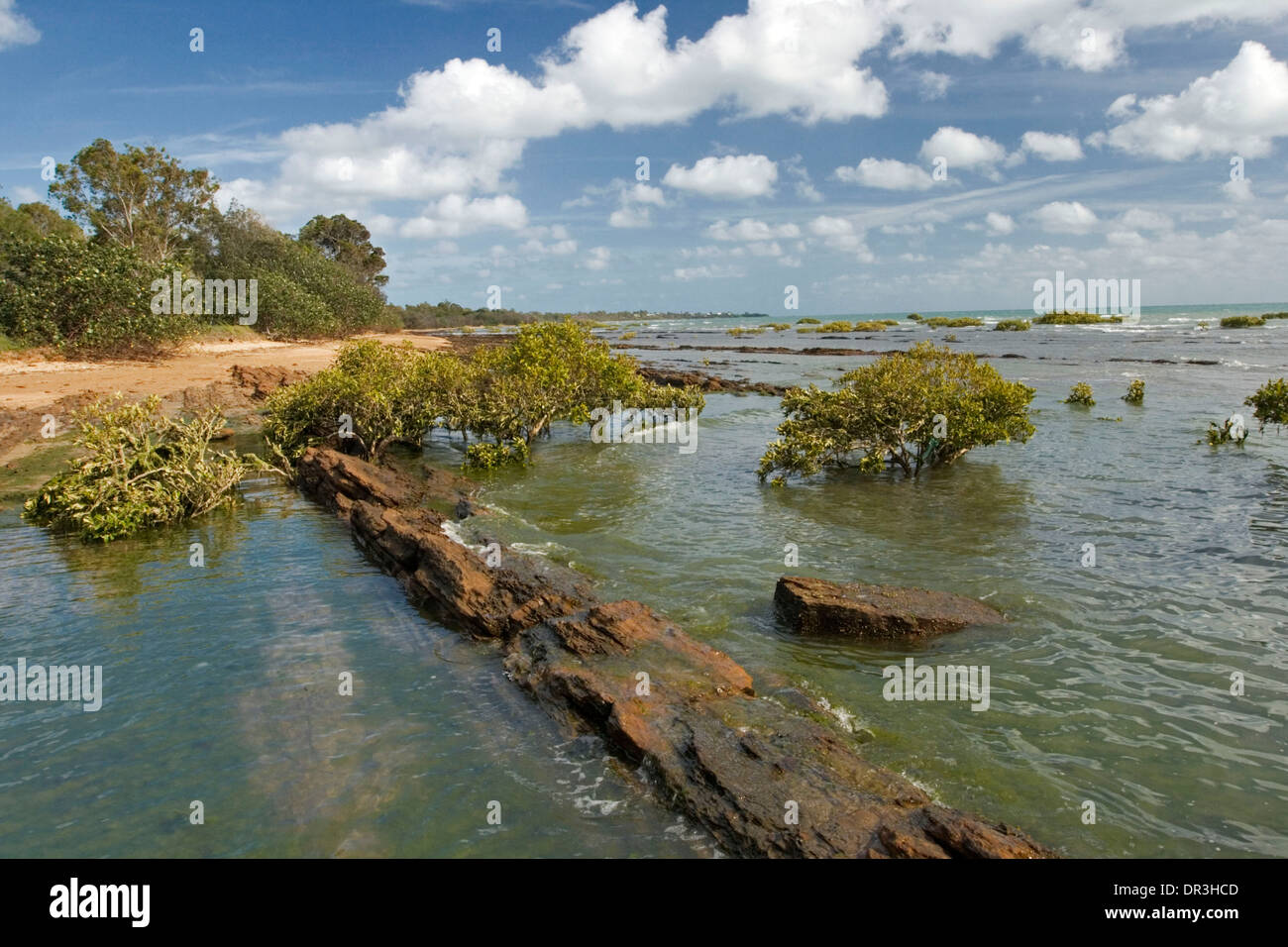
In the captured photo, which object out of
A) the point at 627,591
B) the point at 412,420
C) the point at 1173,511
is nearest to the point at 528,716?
the point at 627,591

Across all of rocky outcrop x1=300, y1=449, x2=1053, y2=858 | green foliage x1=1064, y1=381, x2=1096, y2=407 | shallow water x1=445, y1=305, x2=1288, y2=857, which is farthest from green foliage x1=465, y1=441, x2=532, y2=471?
green foliage x1=1064, y1=381, x2=1096, y2=407

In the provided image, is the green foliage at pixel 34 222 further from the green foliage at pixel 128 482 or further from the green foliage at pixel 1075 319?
the green foliage at pixel 1075 319

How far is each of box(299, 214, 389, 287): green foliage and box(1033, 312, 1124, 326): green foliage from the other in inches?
4429

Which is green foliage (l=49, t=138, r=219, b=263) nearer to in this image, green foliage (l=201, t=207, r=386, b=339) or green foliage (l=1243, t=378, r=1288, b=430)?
green foliage (l=201, t=207, r=386, b=339)

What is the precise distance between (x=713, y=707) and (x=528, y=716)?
2146 mm

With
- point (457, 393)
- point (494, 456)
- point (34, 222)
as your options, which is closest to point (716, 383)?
point (457, 393)

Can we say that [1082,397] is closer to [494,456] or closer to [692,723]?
[494,456]

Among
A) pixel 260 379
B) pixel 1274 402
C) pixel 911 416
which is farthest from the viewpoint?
pixel 260 379

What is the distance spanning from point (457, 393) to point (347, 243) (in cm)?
9609

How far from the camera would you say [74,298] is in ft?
119

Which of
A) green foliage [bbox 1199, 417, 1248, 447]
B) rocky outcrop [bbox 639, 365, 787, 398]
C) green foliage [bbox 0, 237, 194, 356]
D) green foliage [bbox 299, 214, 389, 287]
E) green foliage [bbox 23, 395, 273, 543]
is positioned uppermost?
green foliage [bbox 299, 214, 389, 287]

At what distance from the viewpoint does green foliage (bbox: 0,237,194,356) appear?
35.3 metres

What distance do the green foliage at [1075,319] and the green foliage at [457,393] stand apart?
123m
